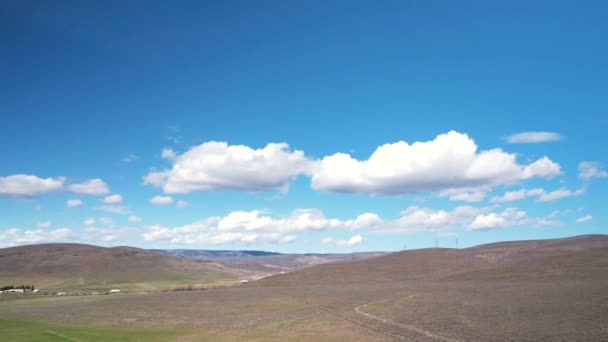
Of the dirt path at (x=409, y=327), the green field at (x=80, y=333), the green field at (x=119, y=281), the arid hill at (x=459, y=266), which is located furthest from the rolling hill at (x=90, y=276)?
the dirt path at (x=409, y=327)

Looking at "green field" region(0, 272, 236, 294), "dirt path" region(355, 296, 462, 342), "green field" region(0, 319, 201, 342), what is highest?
"dirt path" region(355, 296, 462, 342)

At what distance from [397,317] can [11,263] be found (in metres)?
190

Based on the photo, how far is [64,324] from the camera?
59188mm

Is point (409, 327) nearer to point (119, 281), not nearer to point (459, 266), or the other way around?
point (459, 266)

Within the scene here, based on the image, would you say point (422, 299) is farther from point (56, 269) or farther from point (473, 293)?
point (56, 269)

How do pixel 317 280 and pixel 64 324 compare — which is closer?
pixel 64 324

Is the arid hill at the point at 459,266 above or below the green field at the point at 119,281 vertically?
above

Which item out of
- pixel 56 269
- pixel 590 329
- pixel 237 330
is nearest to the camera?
pixel 590 329

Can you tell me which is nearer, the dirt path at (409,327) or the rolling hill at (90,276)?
the dirt path at (409,327)

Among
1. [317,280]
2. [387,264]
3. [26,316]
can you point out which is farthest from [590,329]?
[387,264]

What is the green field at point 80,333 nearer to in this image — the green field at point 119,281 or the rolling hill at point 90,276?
the green field at point 119,281

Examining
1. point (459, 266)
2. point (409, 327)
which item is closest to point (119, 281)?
point (459, 266)

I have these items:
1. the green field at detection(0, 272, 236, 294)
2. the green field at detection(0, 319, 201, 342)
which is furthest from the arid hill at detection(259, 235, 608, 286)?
the green field at detection(0, 319, 201, 342)

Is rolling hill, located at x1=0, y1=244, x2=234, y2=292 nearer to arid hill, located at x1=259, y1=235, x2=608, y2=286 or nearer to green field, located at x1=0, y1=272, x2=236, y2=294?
green field, located at x1=0, y1=272, x2=236, y2=294
